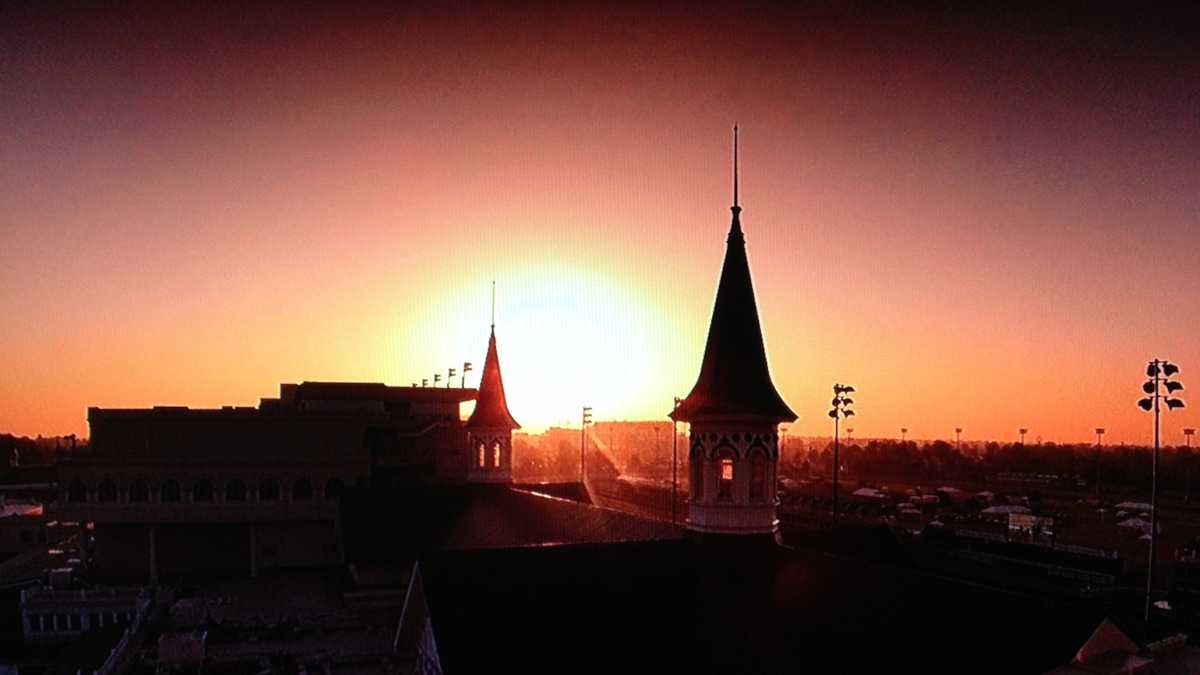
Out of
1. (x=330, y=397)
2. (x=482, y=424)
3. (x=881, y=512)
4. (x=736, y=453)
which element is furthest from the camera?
(x=881, y=512)

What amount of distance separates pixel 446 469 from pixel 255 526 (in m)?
11.9

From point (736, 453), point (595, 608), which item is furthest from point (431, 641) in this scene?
point (736, 453)

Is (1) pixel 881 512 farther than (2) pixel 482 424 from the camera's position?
Yes

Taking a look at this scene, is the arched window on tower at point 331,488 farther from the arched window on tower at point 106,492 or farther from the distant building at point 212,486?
the arched window on tower at point 106,492

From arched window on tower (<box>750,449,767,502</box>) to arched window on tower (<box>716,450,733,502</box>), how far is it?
1.35 ft

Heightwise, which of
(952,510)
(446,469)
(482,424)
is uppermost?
(482,424)

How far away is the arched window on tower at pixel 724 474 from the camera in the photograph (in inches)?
704

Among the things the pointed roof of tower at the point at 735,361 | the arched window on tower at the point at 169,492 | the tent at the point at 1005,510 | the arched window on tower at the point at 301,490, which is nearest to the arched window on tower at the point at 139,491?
the arched window on tower at the point at 169,492

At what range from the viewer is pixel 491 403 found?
130 feet

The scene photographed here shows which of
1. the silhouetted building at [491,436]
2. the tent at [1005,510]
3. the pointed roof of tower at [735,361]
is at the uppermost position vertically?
the pointed roof of tower at [735,361]

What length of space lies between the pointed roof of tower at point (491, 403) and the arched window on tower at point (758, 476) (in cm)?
2229

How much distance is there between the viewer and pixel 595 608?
49.0ft

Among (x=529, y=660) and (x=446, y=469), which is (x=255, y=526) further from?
(x=529, y=660)

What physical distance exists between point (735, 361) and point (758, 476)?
2.39 meters
